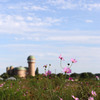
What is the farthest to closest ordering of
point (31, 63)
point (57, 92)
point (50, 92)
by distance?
point (31, 63), point (57, 92), point (50, 92)

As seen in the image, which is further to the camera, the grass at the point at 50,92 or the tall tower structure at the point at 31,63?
the tall tower structure at the point at 31,63

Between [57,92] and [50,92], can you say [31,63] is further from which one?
[50,92]

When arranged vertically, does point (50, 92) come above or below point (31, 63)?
below

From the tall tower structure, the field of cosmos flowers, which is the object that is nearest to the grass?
the field of cosmos flowers

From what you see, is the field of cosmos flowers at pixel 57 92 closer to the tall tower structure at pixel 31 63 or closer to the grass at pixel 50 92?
the grass at pixel 50 92

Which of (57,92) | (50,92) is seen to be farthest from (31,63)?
(50,92)

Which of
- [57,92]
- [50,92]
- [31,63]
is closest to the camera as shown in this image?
[50,92]

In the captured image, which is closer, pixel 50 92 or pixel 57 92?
pixel 50 92

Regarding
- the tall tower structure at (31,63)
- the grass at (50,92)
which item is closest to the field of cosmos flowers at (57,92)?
the grass at (50,92)

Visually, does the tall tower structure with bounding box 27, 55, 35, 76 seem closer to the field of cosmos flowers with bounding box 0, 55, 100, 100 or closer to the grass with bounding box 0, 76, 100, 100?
the field of cosmos flowers with bounding box 0, 55, 100, 100

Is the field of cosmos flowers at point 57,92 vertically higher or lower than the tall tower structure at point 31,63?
lower

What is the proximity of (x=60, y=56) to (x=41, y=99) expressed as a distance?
5.66 ft

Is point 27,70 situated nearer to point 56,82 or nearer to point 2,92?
point 56,82

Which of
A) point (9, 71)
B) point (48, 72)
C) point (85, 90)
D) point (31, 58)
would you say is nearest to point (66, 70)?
point (48, 72)
